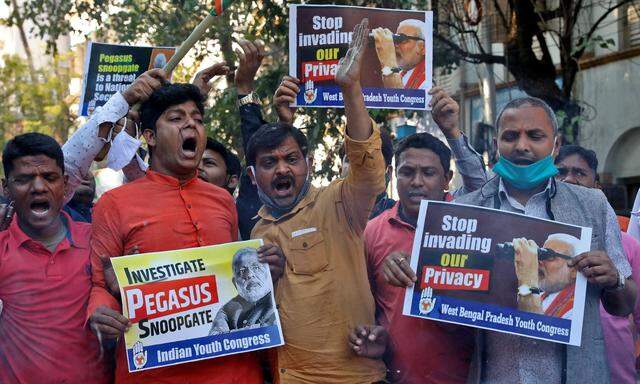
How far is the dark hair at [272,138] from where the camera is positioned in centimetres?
428

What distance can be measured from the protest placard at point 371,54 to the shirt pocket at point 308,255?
37.2 inches

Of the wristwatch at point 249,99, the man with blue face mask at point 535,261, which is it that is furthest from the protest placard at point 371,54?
the man with blue face mask at point 535,261

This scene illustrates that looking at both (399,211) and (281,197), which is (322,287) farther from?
(399,211)

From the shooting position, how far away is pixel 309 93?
16.1 ft

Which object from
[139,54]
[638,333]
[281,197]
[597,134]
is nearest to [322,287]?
[281,197]

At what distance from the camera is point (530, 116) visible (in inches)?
161

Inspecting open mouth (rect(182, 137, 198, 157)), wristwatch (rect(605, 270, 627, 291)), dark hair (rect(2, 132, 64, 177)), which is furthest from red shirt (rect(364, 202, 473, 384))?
dark hair (rect(2, 132, 64, 177))

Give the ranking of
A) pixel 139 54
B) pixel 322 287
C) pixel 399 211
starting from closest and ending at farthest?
1. pixel 322 287
2. pixel 399 211
3. pixel 139 54

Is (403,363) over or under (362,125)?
under

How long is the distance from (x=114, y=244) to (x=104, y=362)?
1.69ft

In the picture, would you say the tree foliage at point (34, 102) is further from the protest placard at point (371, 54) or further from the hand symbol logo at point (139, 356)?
the hand symbol logo at point (139, 356)

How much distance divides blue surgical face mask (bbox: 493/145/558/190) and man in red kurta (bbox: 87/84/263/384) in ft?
3.81

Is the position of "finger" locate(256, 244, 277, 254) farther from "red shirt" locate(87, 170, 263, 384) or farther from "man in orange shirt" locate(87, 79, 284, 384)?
"red shirt" locate(87, 170, 263, 384)

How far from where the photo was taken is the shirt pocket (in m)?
4.11
